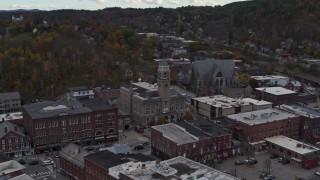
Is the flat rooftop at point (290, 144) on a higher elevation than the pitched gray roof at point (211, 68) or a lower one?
lower

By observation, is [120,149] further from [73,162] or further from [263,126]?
[263,126]

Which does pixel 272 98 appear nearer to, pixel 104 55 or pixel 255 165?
pixel 255 165

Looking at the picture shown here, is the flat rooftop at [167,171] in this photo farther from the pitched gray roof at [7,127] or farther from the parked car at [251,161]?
the pitched gray roof at [7,127]

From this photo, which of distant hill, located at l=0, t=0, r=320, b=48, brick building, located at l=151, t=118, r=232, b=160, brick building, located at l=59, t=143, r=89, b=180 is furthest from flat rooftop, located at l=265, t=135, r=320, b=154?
distant hill, located at l=0, t=0, r=320, b=48

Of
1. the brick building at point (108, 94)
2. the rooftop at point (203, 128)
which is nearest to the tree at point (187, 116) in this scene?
the rooftop at point (203, 128)

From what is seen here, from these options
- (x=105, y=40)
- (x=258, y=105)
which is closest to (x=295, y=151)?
(x=258, y=105)

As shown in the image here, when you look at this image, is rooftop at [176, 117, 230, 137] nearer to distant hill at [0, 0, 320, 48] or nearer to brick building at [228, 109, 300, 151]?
brick building at [228, 109, 300, 151]
